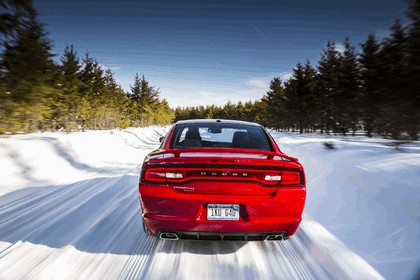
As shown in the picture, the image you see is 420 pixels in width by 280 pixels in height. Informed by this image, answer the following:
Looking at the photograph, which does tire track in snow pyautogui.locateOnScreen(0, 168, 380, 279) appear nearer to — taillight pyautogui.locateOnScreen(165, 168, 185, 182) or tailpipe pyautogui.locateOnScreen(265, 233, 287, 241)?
tailpipe pyautogui.locateOnScreen(265, 233, 287, 241)

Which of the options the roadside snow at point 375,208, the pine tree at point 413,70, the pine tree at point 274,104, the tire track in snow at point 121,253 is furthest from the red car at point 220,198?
the pine tree at point 274,104

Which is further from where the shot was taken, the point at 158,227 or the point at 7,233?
the point at 7,233

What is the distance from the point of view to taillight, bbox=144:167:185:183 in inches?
111

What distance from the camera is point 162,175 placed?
2.88 meters

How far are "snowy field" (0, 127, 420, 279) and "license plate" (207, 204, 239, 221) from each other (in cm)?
53

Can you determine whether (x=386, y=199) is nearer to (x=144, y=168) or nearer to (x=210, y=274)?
(x=210, y=274)

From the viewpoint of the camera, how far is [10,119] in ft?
27.6

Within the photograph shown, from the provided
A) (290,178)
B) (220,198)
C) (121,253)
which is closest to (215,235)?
(220,198)

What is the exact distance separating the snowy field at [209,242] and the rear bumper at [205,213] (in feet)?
1.27

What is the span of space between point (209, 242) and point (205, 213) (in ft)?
2.92

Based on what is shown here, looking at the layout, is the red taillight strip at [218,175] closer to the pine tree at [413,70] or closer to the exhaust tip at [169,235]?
the exhaust tip at [169,235]

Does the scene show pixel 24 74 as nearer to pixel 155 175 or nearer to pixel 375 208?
pixel 155 175

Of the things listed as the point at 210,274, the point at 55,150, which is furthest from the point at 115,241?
the point at 55,150

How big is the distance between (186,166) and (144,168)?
0.52m
